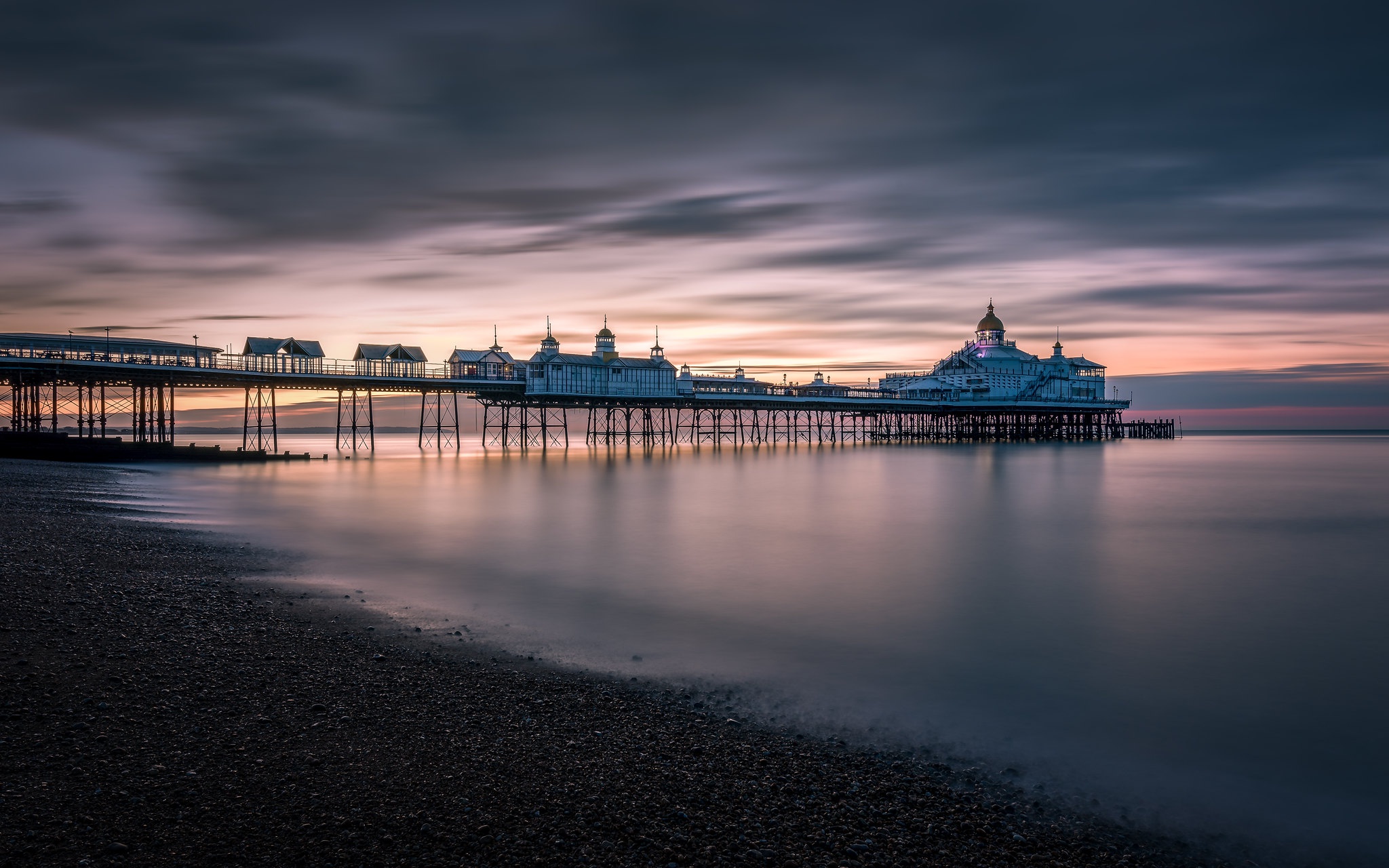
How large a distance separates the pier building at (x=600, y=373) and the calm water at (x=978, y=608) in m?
32.1

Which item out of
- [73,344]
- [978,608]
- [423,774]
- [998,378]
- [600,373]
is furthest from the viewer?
[998,378]

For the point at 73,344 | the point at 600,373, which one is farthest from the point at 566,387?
the point at 73,344

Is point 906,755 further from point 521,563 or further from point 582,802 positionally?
point 521,563

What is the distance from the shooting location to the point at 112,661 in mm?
7422

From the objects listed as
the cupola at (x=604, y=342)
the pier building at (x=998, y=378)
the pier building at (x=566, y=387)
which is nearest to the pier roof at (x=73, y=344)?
the pier building at (x=566, y=387)

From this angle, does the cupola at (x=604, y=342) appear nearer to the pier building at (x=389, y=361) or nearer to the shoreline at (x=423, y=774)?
the pier building at (x=389, y=361)

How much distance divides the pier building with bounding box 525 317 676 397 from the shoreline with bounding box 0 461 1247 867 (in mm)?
55753

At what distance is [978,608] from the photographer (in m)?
13.2

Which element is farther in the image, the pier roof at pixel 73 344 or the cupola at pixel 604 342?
the cupola at pixel 604 342

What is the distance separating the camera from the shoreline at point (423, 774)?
15.6 ft

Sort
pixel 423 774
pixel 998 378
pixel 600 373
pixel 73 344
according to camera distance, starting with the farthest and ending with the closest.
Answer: pixel 998 378 < pixel 600 373 < pixel 73 344 < pixel 423 774

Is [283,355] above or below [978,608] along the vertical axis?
above

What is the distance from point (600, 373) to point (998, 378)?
55377 millimetres

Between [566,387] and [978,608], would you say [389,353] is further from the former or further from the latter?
[978,608]
